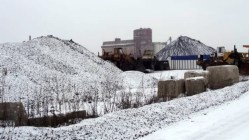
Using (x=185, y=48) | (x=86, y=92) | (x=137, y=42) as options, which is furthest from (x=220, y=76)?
(x=137, y=42)

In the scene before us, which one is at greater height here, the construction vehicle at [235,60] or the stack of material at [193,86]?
the construction vehicle at [235,60]

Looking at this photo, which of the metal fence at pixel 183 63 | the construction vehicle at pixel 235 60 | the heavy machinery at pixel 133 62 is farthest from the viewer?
the metal fence at pixel 183 63

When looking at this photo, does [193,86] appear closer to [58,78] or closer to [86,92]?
[86,92]

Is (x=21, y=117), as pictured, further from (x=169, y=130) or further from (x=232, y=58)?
(x=232, y=58)

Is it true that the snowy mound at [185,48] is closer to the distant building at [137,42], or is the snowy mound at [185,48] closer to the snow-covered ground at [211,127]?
the distant building at [137,42]

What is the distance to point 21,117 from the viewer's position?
8.55m

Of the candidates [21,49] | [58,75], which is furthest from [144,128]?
[21,49]

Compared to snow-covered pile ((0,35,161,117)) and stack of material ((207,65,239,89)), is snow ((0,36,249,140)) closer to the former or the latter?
snow-covered pile ((0,35,161,117))

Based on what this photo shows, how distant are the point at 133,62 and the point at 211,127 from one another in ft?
86.1

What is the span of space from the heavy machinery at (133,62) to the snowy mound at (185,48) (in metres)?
10.2

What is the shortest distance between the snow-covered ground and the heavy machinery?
77.8 feet

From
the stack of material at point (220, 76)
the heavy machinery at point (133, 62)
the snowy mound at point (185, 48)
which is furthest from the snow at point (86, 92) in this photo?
the snowy mound at point (185, 48)

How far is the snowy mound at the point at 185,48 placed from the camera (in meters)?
46.5

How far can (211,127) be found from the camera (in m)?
7.23
